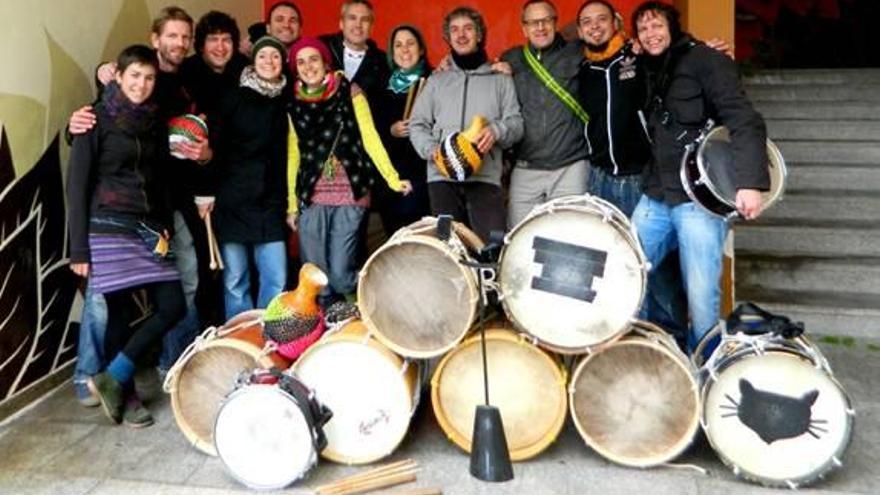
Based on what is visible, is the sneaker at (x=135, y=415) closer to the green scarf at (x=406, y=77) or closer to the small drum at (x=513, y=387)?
the small drum at (x=513, y=387)

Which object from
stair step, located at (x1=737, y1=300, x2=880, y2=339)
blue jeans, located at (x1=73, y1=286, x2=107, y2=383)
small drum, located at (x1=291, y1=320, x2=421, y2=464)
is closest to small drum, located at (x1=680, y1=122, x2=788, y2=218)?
small drum, located at (x1=291, y1=320, x2=421, y2=464)

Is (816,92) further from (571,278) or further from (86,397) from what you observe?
(86,397)

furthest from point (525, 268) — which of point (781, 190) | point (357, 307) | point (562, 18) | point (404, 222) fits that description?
point (562, 18)

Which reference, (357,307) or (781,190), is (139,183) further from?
(781,190)

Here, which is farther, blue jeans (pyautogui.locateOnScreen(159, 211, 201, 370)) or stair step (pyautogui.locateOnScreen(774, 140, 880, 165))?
stair step (pyautogui.locateOnScreen(774, 140, 880, 165))

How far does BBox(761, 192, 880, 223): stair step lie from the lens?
4.95 meters

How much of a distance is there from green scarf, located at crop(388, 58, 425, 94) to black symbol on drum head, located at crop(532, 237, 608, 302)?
140 cm

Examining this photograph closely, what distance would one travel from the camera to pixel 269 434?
268 cm

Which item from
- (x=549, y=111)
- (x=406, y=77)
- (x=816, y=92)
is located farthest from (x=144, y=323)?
(x=816, y=92)

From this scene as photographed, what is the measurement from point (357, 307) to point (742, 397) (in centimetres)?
139

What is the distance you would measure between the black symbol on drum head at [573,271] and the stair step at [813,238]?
246 cm

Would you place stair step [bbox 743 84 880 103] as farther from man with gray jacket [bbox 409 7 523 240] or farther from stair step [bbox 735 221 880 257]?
man with gray jacket [bbox 409 7 523 240]

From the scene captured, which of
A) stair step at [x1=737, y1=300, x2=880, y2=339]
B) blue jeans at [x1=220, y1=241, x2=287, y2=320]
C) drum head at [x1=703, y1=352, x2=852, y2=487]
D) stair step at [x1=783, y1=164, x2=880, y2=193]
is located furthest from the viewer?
stair step at [x1=783, y1=164, x2=880, y2=193]

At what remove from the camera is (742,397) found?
8.68 feet
